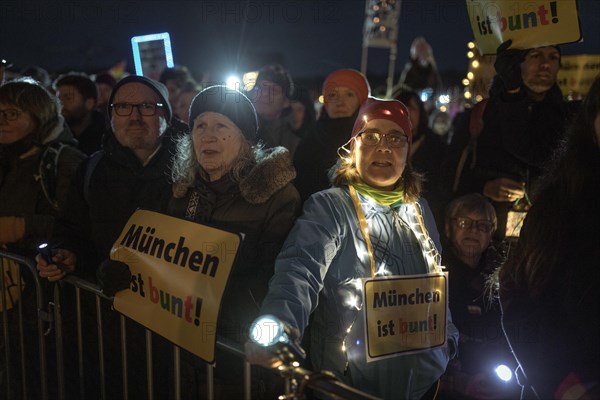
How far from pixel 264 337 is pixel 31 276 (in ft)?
7.79

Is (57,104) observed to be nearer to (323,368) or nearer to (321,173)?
(321,173)

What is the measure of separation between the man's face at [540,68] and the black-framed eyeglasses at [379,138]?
1759 mm

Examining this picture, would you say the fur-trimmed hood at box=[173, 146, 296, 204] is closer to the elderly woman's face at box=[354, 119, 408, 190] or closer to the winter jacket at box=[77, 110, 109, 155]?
the elderly woman's face at box=[354, 119, 408, 190]

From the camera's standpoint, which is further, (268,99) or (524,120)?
(268,99)

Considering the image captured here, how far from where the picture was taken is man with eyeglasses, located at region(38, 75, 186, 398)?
134 inches

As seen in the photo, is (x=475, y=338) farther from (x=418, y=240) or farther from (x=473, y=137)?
(x=473, y=137)

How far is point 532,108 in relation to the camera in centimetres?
409

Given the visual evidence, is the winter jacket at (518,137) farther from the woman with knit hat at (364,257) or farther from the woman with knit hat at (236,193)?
the woman with knit hat at (236,193)

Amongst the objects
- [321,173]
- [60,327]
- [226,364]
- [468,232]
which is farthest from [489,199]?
[60,327]

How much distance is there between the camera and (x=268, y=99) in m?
5.58

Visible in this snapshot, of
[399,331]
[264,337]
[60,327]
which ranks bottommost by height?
[60,327]

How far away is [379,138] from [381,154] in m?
0.10

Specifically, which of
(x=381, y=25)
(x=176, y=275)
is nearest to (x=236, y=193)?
(x=176, y=275)

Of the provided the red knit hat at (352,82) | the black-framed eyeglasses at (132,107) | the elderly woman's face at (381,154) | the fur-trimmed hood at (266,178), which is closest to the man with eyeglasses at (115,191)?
the black-framed eyeglasses at (132,107)
